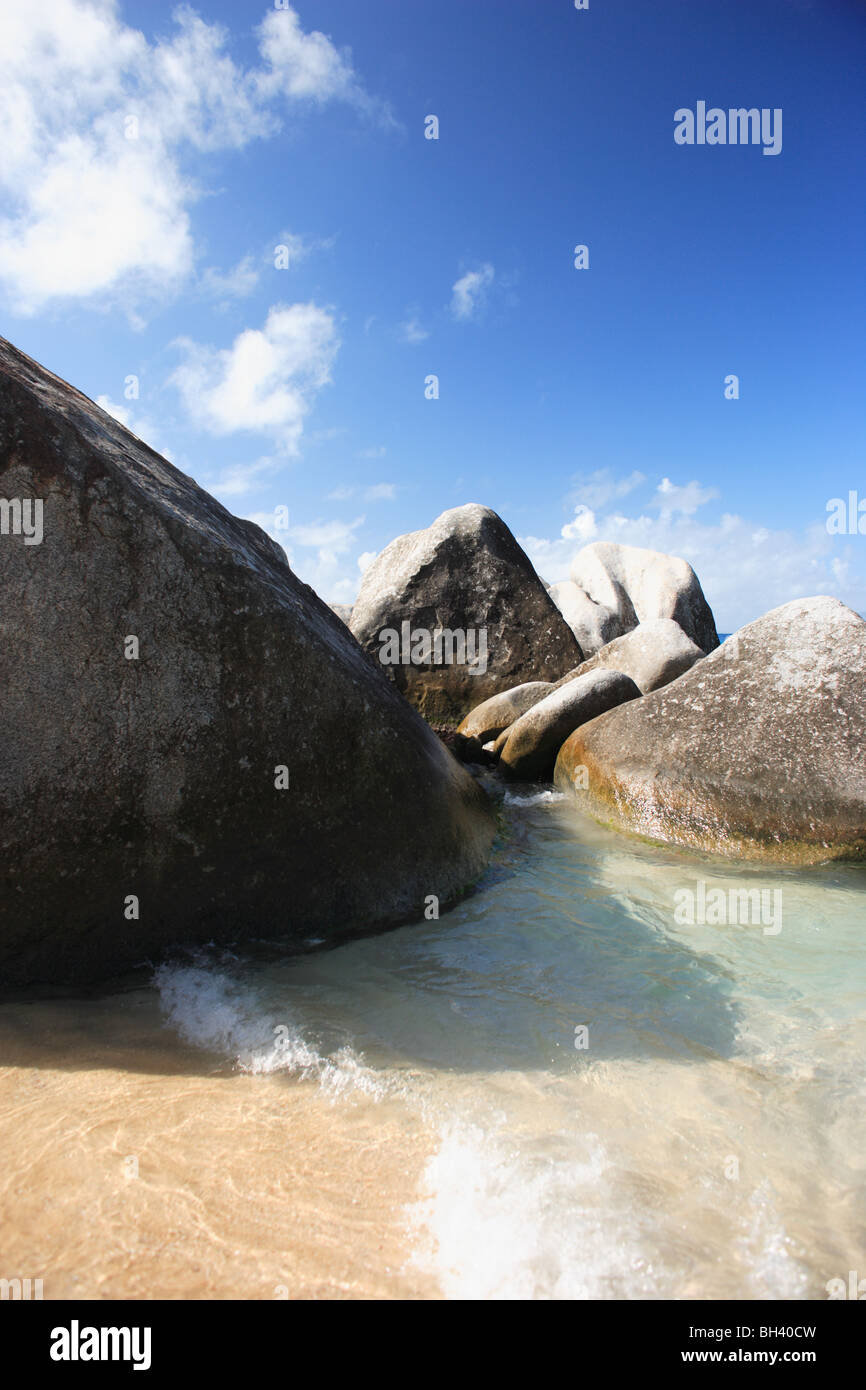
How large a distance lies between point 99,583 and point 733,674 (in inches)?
192

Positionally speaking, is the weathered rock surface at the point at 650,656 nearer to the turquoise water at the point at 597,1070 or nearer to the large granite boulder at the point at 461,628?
the large granite boulder at the point at 461,628

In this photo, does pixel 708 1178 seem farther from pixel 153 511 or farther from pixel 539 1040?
pixel 153 511

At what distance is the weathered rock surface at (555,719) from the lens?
7.59 meters

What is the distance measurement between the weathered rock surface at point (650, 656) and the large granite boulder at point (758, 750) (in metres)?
2.54

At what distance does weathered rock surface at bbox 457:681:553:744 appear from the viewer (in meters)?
9.31

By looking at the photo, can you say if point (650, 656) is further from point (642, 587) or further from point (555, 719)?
point (642, 587)

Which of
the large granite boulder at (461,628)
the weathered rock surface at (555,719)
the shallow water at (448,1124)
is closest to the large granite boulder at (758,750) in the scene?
the weathered rock surface at (555,719)

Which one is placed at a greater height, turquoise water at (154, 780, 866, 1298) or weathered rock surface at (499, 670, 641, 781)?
weathered rock surface at (499, 670, 641, 781)

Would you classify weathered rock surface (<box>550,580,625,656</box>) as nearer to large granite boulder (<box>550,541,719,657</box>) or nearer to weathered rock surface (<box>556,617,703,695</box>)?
large granite boulder (<box>550,541,719,657</box>)

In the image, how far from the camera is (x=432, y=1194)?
1965mm

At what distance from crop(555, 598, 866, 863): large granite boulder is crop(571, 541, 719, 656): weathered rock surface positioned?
898 cm

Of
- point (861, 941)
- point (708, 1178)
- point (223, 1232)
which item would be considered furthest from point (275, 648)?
point (861, 941)

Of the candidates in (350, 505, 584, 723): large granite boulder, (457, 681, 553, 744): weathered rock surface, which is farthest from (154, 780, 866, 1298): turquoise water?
(350, 505, 584, 723): large granite boulder

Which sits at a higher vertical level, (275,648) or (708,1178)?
(275,648)
